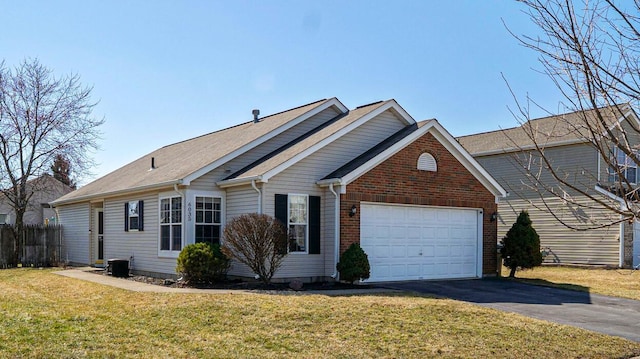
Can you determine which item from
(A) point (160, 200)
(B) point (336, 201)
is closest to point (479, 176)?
(B) point (336, 201)

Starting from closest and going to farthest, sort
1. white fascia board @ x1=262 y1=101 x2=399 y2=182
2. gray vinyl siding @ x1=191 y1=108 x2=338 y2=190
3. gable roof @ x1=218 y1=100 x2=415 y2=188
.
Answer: white fascia board @ x1=262 y1=101 x2=399 y2=182
gable roof @ x1=218 y1=100 x2=415 y2=188
gray vinyl siding @ x1=191 y1=108 x2=338 y2=190

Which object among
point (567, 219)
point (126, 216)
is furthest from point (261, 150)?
point (567, 219)

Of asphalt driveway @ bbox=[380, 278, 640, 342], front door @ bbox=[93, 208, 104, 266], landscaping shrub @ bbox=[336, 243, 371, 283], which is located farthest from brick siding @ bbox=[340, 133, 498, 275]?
front door @ bbox=[93, 208, 104, 266]

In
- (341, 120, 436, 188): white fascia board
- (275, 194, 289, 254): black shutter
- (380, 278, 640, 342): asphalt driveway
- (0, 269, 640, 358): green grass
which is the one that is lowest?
(380, 278, 640, 342): asphalt driveway

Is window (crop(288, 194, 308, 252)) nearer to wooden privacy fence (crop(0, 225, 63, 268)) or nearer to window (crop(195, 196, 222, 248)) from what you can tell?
window (crop(195, 196, 222, 248))

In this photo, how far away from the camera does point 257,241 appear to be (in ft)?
53.8

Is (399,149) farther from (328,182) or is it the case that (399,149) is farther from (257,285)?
(257,285)

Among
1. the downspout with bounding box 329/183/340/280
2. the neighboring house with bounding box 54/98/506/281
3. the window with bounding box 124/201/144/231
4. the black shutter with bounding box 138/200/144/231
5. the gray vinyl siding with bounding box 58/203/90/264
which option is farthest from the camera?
the gray vinyl siding with bounding box 58/203/90/264

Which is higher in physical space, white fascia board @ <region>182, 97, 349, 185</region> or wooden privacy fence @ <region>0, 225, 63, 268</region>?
white fascia board @ <region>182, 97, 349, 185</region>

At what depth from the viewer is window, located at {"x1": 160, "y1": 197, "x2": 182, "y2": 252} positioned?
60.4 ft

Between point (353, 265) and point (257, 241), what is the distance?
261cm

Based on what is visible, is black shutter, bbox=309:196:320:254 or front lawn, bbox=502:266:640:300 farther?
front lawn, bbox=502:266:640:300

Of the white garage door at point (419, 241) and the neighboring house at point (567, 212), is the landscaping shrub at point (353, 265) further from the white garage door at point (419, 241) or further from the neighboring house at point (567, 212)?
the neighboring house at point (567, 212)

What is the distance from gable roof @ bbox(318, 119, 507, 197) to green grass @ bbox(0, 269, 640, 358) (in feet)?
15.3
